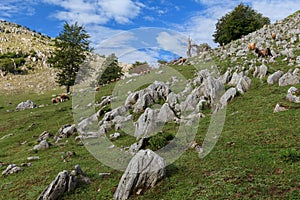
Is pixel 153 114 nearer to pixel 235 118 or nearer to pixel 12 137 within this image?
pixel 235 118

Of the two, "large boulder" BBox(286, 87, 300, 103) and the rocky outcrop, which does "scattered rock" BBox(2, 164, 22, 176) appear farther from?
"large boulder" BBox(286, 87, 300, 103)

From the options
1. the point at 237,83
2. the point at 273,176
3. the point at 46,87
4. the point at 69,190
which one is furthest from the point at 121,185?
the point at 46,87

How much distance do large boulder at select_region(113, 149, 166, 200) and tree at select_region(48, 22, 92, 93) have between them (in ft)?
166

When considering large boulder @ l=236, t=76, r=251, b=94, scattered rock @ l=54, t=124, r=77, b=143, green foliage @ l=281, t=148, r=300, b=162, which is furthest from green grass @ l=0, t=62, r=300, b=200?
scattered rock @ l=54, t=124, r=77, b=143

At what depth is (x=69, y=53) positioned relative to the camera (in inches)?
2291

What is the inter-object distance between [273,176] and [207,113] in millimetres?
12642

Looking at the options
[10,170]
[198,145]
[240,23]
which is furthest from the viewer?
[240,23]

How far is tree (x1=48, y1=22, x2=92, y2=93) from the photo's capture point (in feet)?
191

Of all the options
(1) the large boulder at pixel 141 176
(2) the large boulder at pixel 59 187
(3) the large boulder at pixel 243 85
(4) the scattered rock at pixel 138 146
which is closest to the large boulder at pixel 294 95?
(3) the large boulder at pixel 243 85

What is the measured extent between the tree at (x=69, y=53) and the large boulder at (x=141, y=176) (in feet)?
166

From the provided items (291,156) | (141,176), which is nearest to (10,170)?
(141,176)

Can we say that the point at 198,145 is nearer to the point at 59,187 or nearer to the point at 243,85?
the point at 59,187

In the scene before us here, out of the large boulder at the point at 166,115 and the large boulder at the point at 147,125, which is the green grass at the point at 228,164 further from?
the large boulder at the point at 166,115

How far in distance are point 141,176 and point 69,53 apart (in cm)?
5196
